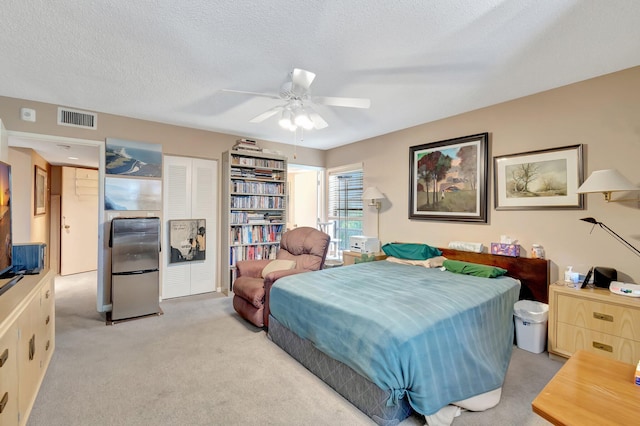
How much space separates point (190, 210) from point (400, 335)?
3.73 meters

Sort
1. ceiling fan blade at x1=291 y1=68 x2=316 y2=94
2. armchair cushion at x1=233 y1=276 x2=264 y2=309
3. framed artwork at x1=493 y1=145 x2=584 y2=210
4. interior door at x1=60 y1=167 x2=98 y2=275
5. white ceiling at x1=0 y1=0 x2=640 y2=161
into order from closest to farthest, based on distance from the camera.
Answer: white ceiling at x1=0 y1=0 x2=640 y2=161 < ceiling fan blade at x1=291 y1=68 x2=316 y2=94 < framed artwork at x1=493 y1=145 x2=584 y2=210 < armchair cushion at x1=233 y1=276 x2=264 y2=309 < interior door at x1=60 y1=167 x2=98 y2=275

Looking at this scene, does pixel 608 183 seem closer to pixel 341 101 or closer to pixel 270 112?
pixel 341 101

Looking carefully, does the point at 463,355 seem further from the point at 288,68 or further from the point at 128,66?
the point at 128,66

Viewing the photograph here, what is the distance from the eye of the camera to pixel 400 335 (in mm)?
1688

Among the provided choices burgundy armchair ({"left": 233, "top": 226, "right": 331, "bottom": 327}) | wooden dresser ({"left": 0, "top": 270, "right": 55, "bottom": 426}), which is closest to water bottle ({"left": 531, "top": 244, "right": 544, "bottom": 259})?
burgundy armchair ({"left": 233, "top": 226, "right": 331, "bottom": 327})

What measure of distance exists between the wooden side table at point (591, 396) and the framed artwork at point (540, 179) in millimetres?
2175

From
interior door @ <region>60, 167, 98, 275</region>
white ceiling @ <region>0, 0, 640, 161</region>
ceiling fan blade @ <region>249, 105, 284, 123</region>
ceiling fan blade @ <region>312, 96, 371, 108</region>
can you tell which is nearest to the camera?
white ceiling @ <region>0, 0, 640, 161</region>

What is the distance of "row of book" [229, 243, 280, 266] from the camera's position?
4664 millimetres

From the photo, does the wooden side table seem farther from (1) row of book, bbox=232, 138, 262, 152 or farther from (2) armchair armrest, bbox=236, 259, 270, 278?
(1) row of book, bbox=232, 138, 262, 152

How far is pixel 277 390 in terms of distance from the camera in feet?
7.09

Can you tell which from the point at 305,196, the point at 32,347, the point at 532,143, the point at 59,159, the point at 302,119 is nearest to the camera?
the point at 32,347

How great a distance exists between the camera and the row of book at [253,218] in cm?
468

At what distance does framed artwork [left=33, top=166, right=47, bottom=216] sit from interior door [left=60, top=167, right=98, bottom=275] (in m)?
0.27

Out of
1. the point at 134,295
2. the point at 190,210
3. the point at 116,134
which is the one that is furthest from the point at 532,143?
the point at 116,134
